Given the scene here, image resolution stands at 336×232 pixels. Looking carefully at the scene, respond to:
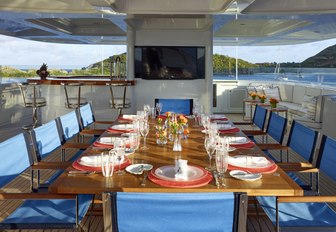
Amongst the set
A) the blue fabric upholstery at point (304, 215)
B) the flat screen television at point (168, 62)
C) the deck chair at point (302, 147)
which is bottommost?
the blue fabric upholstery at point (304, 215)

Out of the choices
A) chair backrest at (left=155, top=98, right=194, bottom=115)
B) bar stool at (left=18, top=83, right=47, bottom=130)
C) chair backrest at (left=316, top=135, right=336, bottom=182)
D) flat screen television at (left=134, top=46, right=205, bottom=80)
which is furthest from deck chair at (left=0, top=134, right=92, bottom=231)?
flat screen television at (left=134, top=46, right=205, bottom=80)

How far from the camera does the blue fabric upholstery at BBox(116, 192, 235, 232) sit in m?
1.17

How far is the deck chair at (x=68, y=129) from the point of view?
9.17 feet

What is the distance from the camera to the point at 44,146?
2.64 metres

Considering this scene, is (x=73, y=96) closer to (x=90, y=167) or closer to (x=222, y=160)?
(x=90, y=167)

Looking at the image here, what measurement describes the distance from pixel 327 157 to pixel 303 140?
462 millimetres

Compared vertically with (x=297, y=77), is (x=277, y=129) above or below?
below

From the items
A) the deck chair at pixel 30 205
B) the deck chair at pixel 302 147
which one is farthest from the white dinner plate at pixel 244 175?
the deck chair at pixel 30 205

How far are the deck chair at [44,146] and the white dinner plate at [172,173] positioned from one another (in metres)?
0.73

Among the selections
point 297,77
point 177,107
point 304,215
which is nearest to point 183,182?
point 304,215

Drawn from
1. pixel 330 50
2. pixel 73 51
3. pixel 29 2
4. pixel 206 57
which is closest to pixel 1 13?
pixel 29 2

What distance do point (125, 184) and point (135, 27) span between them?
5352mm

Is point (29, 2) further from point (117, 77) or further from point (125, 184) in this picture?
point (125, 184)

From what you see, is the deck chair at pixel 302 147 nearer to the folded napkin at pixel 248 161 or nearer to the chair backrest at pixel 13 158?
the folded napkin at pixel 248 161
